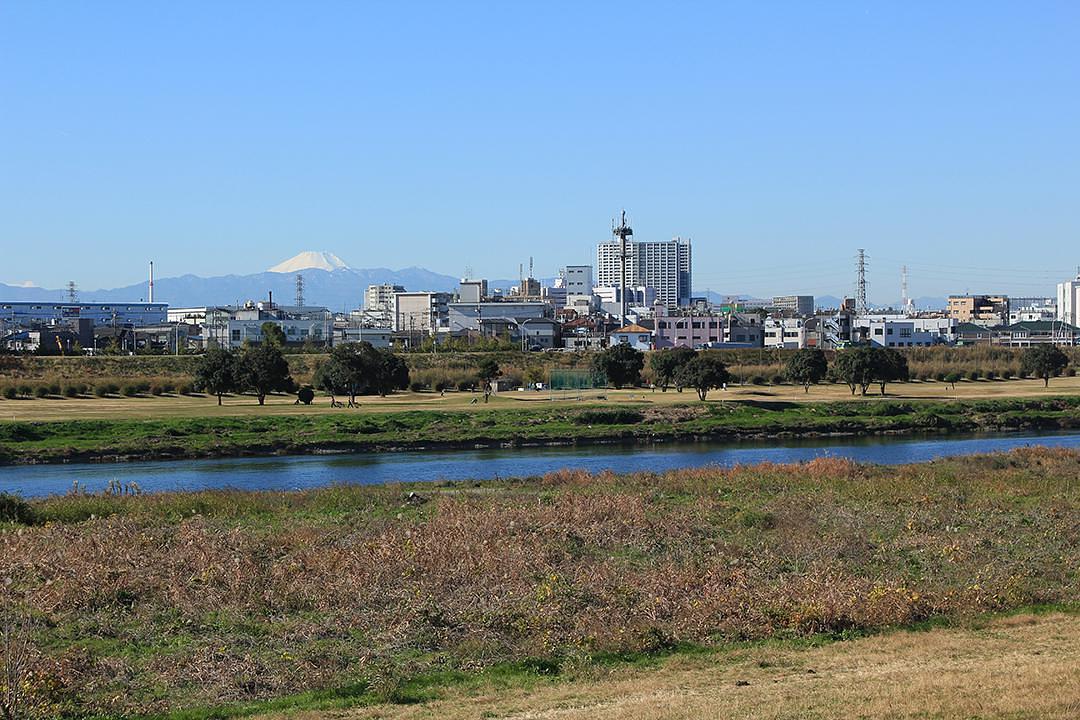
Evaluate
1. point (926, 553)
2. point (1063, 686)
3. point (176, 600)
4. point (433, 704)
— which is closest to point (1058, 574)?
point (926, 553)

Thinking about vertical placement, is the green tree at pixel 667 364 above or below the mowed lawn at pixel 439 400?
above

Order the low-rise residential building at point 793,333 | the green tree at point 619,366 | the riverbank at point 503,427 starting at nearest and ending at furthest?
the riverbank at point 503,427, the green tree at point 619,366, the low-rise residential building at point 793,333

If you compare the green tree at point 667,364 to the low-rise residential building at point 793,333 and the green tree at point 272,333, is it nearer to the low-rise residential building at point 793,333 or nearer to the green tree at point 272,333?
the green tree at point 272,333

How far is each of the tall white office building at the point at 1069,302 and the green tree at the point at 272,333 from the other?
10644 centimetres

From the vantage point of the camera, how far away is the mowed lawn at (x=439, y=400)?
6009 centimetres

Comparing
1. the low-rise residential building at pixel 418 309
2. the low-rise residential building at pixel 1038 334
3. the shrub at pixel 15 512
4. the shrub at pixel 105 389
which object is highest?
the low-rise residential building at pixel 418 309

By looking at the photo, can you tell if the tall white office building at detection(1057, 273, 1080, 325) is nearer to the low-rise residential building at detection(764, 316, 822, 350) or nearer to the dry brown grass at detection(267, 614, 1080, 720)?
the low-rise residential building at detection(764, 316, 822, 350)

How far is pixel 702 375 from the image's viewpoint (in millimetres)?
66875

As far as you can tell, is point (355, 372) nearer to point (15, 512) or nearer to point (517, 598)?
point (15, 512)

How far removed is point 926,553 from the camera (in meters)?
20.0

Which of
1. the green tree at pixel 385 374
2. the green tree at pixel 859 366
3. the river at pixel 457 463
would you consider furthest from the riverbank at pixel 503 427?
the green tree at pixel 385 374

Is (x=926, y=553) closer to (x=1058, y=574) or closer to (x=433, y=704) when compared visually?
(x=1058, y=574)

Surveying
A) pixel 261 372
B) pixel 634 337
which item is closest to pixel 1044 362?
pixel 634 337

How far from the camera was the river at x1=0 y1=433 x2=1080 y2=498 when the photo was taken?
41.1 metres
